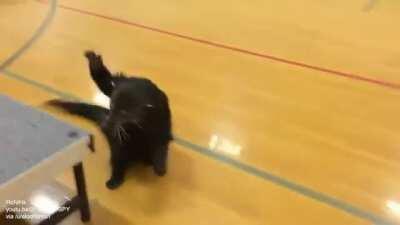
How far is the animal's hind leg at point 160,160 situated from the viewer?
158 centimetres

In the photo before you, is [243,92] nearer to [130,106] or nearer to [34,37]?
[130,106]

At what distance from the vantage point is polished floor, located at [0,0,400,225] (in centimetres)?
154

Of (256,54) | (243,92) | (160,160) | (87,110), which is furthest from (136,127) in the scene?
(256,54)

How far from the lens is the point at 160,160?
1.59m

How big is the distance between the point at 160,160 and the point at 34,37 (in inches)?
62.9

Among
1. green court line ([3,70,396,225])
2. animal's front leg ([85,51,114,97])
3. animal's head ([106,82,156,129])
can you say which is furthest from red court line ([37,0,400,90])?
animal's head ([106,82,156,129])

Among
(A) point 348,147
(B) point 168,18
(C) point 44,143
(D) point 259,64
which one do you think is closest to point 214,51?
(D) point 259,64

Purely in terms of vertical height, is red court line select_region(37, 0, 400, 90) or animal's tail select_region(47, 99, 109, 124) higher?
red court line select_region(37, 0, 400, 90)

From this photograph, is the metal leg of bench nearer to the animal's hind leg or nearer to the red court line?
the animal's hind leg

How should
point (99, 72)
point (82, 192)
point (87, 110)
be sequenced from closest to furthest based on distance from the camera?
point (82, 192) → point (99, 72) → point (87, 110)

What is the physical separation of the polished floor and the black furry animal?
0.25 feet

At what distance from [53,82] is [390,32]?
2.04 metres

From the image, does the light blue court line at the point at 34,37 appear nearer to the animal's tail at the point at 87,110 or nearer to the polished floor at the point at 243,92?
the polished floor at the point at 243,92

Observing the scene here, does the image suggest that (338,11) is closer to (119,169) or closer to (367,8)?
(367,8)
